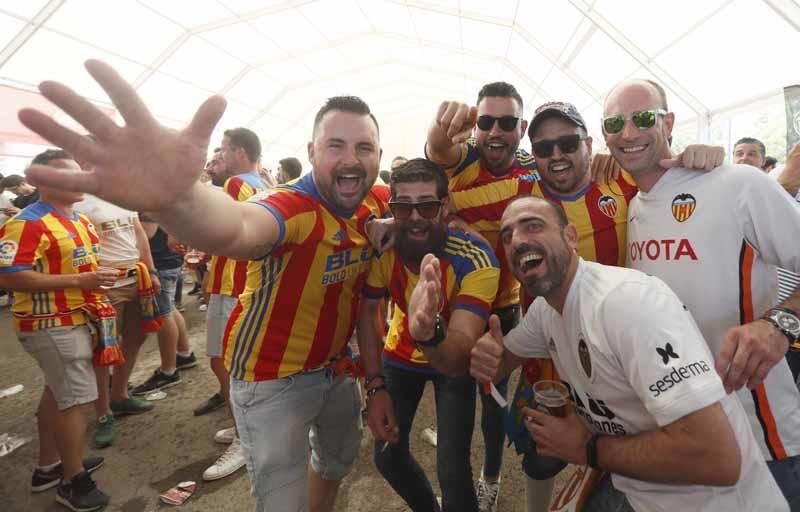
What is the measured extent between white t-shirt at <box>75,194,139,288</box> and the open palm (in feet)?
9.16

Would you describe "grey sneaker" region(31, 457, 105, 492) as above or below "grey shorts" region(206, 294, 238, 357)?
below

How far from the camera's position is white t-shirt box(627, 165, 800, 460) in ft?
4.62

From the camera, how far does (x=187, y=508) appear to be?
250cm

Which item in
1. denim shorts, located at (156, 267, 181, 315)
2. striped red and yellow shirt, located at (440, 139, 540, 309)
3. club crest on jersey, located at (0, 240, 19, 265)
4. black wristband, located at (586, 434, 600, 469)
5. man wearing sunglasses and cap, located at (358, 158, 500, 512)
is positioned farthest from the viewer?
denim shorts, located at (156, 267, 181, 315)

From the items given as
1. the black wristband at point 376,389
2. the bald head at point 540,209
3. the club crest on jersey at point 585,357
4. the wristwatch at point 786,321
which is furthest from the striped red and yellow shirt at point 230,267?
the wristwatch at point 786,321

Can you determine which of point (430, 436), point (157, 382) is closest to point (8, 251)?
point (157, 382)

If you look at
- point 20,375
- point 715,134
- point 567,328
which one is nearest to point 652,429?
point 567,328

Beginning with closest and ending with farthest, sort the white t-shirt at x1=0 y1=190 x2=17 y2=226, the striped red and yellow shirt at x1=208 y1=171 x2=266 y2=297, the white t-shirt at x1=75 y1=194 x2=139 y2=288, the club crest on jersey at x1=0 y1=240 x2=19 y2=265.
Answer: the club crest on jersey at x1=0 y1=240 x2=19 y2=265
the striped red and yellow shirt at x1=208 y1=171 x2=266 y2=297
the white t-shirt at x1=75 y1=194 x2=139 y2=288
the white t-shirt at x1=0 y1=190 x2=17 y2=226

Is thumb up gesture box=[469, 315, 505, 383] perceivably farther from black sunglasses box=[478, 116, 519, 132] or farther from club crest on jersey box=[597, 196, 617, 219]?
black sunglasses box=[478, 116, 519, 132]

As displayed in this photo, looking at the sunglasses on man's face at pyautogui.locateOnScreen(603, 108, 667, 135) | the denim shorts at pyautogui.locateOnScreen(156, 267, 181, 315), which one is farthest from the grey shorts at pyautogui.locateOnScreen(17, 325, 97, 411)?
the sunglasses on man's face at pyautogui.locateOnScreen(603, 108, 667, 135)

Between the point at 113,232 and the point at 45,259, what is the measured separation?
2.99 feet

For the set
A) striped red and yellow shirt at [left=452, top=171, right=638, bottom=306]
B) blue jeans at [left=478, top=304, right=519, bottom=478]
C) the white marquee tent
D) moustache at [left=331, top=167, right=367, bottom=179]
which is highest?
the white marquee tent

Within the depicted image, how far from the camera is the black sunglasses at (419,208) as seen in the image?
1.82 metres

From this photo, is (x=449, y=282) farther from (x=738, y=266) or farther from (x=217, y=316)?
(x=217, y=316)
